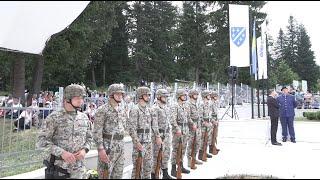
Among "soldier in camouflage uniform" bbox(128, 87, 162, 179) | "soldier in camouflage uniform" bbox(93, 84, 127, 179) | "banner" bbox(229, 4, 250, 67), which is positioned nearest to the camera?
"soldier in camouflage uniform" bbox(93, 84, 127, 179)

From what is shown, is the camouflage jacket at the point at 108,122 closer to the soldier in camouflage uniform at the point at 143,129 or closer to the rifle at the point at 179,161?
the soldier in camouflage uniform at the point at 143,129

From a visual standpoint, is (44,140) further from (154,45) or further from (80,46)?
(80,46)

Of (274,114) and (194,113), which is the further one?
(274,114)

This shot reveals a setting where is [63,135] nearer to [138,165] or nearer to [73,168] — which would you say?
[73,168]

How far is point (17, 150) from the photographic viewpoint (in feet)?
28.5

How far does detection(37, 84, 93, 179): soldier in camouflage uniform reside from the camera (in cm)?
528

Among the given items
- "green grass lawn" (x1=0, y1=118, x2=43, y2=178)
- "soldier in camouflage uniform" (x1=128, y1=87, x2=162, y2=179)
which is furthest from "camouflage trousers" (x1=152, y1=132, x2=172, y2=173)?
"green grass lawn" (x1=0, y1=118, x2=43, y2=178)

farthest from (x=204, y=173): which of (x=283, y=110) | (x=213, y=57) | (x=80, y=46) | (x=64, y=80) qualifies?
(x=64, y=80)

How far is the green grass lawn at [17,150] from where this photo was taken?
26.5ft

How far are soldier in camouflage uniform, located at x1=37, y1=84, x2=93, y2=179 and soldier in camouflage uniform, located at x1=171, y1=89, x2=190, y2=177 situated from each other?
330 cm

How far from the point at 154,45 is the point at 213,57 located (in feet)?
11.9

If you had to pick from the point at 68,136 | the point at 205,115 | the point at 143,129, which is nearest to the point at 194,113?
the point at 205,115

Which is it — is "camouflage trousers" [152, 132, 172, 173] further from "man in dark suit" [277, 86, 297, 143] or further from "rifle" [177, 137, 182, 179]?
"man in dark suit" [277, 86, 297, 143]

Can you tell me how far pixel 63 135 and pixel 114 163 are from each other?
1050mm
